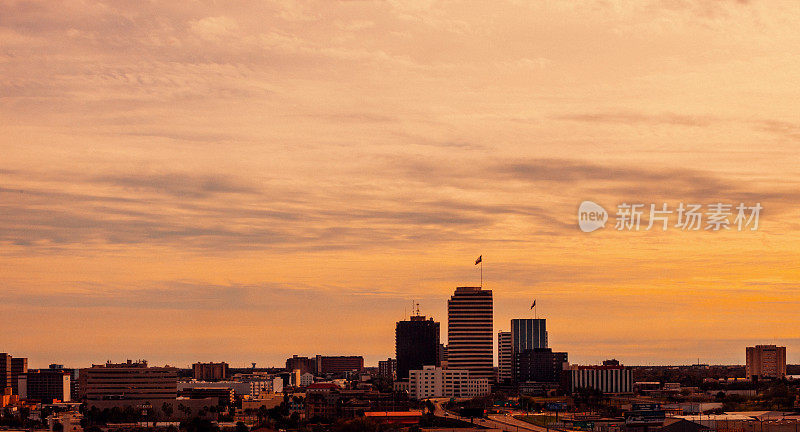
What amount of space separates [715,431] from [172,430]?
83.8m

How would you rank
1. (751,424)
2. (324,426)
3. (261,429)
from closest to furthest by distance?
1. (751,424)
2. (261,429)
3. (324,426)

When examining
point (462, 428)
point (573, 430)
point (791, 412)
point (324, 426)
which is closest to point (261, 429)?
point (324, 426)

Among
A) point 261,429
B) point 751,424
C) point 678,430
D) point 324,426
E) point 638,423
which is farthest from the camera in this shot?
point 324,426

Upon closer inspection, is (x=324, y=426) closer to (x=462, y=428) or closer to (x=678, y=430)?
(x=462, y=428)

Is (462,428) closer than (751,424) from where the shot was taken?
No

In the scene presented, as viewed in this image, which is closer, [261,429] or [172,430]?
[261,429]

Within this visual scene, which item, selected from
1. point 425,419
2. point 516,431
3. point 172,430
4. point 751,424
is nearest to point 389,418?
point 425,419

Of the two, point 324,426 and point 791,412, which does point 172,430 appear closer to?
point 324,426

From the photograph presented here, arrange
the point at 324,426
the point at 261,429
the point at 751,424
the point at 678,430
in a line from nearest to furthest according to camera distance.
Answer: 1. the point at 678,430
2. the point at 751,424
3. the point at 261,429
4. the point at 324,426

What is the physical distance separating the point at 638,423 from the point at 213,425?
6632cm

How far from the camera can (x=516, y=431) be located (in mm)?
179125

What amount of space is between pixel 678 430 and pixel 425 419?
202 feet

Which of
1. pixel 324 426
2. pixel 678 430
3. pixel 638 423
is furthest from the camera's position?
pixel 324 426

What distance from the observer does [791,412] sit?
194125 mm
